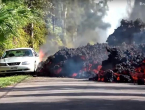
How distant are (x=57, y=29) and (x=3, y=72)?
144 feet

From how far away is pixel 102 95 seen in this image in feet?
45.3

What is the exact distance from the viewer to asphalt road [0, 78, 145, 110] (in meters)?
11.5

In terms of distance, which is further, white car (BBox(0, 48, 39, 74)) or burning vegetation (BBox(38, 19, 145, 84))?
white car (BBox(0, 48, 39, 74))

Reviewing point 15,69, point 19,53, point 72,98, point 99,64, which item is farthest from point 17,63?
point 72,98

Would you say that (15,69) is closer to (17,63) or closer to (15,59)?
(17,63)

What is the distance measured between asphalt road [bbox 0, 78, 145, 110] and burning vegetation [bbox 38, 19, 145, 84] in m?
3.70

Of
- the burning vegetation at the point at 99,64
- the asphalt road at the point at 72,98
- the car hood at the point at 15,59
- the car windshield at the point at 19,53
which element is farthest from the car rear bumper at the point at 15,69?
the asphalt road at the point at 72,98

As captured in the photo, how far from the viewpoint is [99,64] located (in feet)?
77.4

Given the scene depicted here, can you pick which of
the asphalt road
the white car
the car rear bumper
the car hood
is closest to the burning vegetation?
the white car

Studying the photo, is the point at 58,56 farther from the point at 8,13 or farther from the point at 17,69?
the point at 8,13

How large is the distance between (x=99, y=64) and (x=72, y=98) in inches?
417

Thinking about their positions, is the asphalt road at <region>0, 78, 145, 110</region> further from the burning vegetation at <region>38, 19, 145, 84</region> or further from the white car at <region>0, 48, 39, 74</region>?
the white car at <region>0, 48, 39, 74</region>

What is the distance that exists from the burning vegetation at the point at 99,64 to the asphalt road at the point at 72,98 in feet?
12.1

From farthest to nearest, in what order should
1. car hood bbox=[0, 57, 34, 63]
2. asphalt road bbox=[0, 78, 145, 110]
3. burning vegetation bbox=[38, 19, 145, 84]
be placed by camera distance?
car hood bbox=[0, 57, 34, 63] → burning vegetation bbox=[38, 19, 145, 84] → asphalt road bbox=[0, 78, 145, 110]
